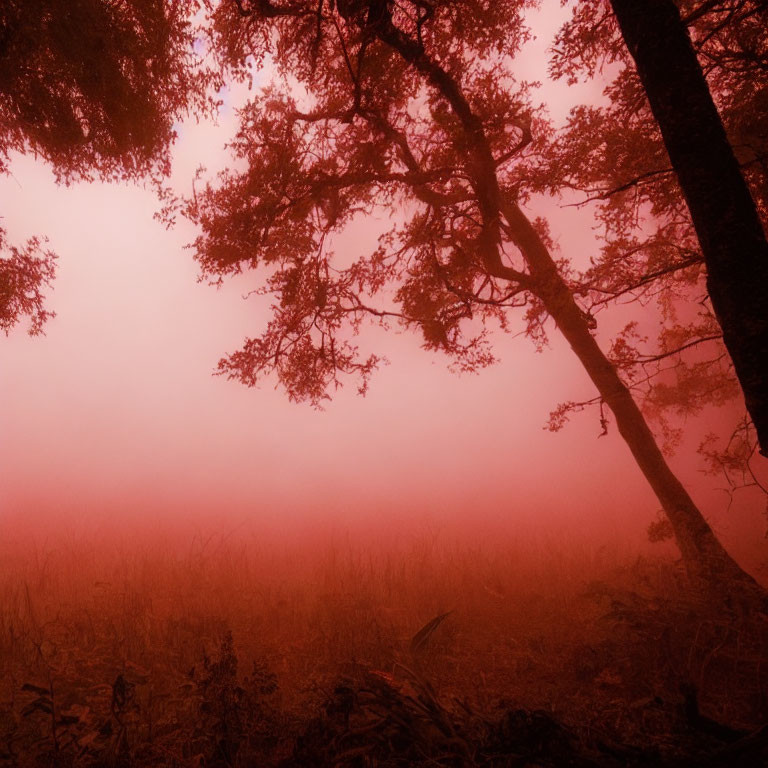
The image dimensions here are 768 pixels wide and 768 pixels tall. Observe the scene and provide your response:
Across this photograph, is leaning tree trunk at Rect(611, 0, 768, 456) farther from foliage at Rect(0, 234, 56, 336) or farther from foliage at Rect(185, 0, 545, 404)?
foliage at Rect(0, 234, 56, 336)

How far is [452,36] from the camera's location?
7.25 metres

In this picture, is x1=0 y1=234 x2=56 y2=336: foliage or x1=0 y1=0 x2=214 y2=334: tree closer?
x1=0 y1=0 x2=214 y2=334: tree

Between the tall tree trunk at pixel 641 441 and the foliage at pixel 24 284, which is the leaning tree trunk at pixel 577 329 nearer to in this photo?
the tall tree trunk at pixel 641 441

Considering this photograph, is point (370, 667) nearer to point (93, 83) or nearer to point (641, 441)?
point (641, 441)

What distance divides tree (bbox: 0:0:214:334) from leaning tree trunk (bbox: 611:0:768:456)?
6.34m

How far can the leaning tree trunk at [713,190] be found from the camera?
2.86 metres

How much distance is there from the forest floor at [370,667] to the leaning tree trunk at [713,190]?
2.38m

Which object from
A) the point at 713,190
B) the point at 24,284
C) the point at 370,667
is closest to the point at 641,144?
the point at 713,190

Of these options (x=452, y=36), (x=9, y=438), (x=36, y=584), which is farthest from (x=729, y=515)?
(x=9, y=438)

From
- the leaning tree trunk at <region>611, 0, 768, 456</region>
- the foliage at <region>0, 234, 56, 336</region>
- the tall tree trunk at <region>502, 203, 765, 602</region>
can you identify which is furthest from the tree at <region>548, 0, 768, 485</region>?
the foliage at <region>0, 234, 56, 336</region>

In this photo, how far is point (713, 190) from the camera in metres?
3.04

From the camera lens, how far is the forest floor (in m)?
2.71

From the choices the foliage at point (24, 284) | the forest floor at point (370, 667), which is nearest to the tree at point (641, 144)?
the forest floor at point (370, 667)

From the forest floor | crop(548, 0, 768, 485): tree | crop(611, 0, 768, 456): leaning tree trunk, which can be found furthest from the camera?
crop(548, 0, 768, 485): tree
